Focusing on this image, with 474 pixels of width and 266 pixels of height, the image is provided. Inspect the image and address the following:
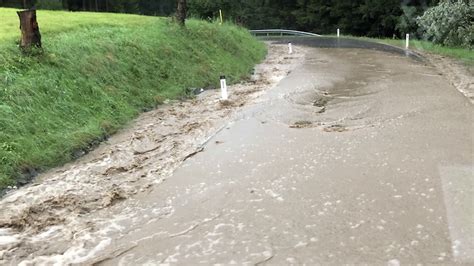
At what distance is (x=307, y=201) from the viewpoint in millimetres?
6609

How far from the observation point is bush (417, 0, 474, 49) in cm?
2116

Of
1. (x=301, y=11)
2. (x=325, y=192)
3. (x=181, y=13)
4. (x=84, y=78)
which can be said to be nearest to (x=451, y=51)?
(x=181, y=13)

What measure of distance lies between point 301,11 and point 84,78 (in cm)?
5325

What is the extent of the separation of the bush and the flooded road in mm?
11344

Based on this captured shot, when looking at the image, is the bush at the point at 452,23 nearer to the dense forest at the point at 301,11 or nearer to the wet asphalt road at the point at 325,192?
the wet asphalt road at the point at 325,192

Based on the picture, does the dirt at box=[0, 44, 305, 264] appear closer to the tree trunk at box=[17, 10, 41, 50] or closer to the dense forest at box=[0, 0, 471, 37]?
the tree trunk at box=[17, 10, 41, 50]

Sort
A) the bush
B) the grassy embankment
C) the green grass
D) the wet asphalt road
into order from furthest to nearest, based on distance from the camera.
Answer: the bush, the green grass, the grassy embankment, the wet asphalt road

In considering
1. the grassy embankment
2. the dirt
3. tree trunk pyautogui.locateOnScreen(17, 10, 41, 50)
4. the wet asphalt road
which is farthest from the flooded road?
tree trunk pyautogui.locateOnScreen(17, 10, 41, 50)

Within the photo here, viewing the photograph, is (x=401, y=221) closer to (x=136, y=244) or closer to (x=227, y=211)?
(x=227, y=211)

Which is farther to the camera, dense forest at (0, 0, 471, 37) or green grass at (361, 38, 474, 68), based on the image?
dense forest at (0, 0, 471, 37)

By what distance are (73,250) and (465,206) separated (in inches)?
183

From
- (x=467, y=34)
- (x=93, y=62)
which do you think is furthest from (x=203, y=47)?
(x=467, y=34)

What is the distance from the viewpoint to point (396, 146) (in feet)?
27.9

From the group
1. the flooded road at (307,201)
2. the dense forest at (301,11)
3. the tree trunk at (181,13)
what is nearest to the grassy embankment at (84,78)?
the tree trunk at (181,13)
